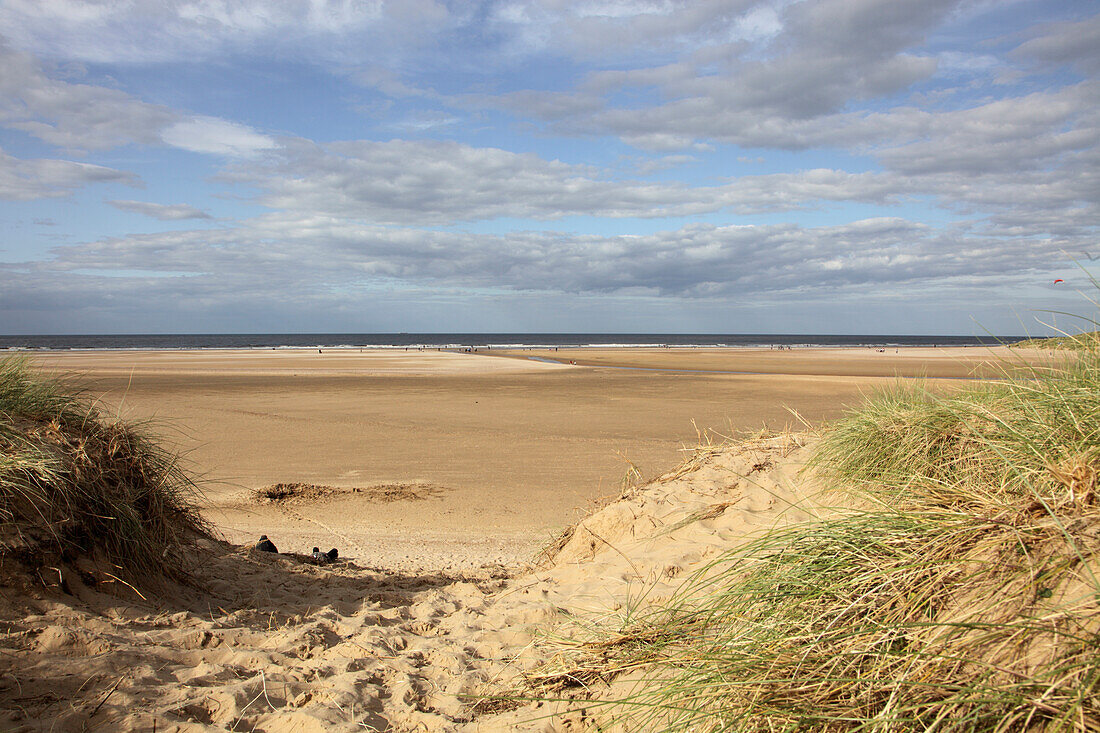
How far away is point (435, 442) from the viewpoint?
42.9 ft

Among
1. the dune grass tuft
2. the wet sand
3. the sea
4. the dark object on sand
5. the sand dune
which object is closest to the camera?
the sand dune

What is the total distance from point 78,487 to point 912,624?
4.49 metres

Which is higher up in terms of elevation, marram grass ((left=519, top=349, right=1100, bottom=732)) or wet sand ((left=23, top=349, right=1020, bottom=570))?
marram grass ((left=519, top=349, right=1100, bottom=732))

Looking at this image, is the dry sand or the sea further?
the sea

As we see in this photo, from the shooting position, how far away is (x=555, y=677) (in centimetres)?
296

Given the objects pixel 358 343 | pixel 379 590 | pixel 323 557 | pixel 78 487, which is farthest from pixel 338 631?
pixel 358 343

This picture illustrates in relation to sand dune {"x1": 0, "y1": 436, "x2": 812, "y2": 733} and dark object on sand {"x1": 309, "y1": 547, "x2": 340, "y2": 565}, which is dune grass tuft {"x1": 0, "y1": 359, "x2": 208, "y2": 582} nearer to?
sand dune {"x1": 0, "y1": 436, "x2": 812, "y2": 733}

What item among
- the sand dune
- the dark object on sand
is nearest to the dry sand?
the sand dune

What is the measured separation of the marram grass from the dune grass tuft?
2969mm

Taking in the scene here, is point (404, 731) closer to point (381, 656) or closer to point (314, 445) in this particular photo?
point (381, 656)

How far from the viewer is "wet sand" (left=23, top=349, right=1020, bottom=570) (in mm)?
7453

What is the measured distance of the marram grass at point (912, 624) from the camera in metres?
1.79

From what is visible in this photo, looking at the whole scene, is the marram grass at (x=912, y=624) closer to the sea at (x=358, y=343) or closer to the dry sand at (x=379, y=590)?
the dry sand at (x=379, y=590)

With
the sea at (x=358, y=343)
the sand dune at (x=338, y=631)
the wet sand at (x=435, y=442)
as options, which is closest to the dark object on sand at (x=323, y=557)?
the sand dune at (x=338, y=631)
